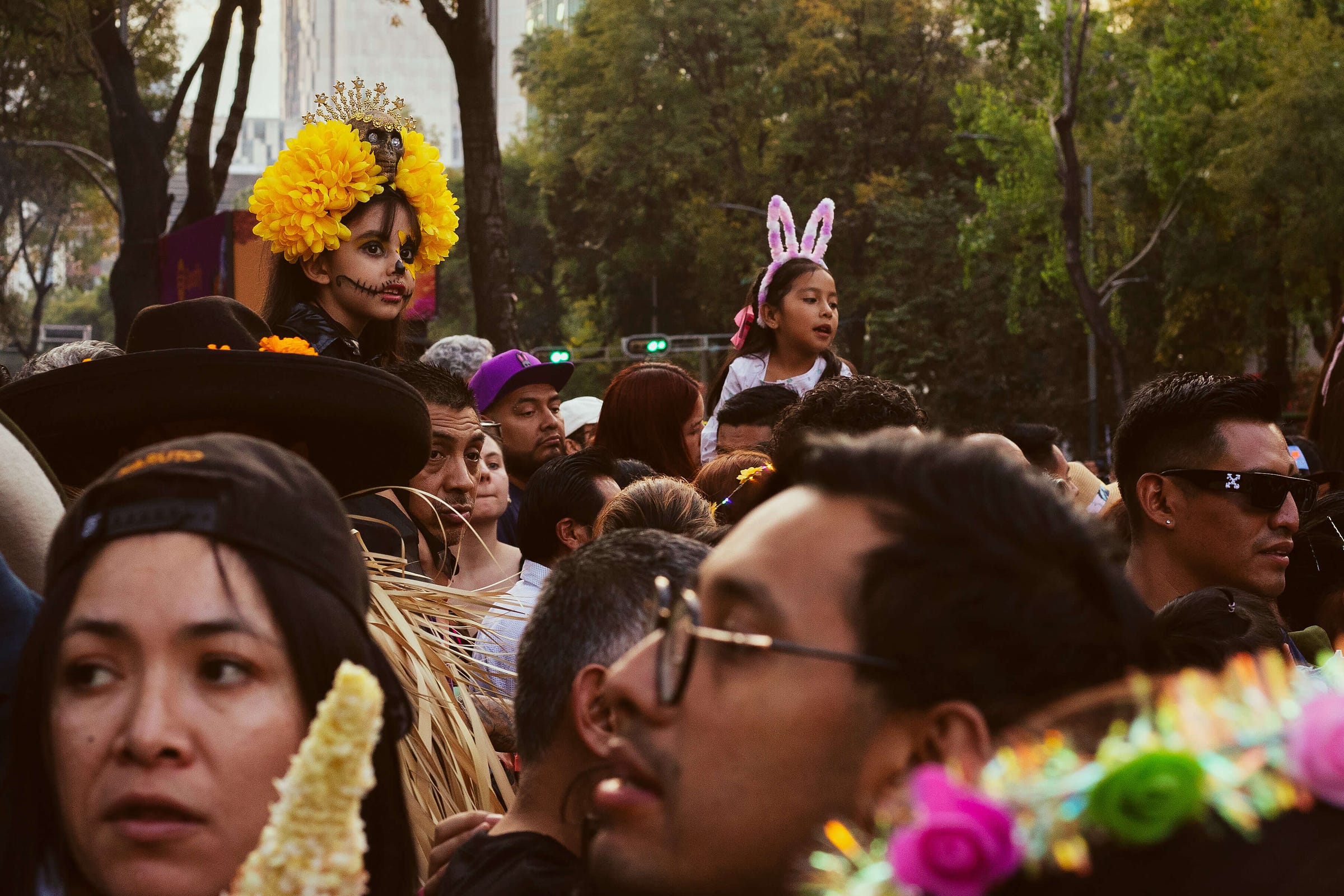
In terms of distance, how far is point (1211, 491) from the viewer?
4312 millimetres

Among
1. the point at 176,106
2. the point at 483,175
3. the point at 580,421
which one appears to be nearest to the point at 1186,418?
the point at 580,421

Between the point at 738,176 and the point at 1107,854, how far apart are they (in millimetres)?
39084

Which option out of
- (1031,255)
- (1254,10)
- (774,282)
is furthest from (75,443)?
(1031,255)

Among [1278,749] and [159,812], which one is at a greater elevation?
[1278,749]

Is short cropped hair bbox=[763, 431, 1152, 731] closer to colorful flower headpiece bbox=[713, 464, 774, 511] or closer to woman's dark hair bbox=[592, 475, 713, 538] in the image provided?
woman's dark hair bbox=[592, 475, 713, 538]

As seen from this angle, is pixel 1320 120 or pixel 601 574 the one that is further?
pixel 1320 120

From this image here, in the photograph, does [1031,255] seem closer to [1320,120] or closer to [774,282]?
[1320,120]

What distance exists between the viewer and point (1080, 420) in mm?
41062

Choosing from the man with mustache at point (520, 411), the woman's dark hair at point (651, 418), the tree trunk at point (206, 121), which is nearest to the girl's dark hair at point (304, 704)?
the woman's dark hair at point (651, 418)

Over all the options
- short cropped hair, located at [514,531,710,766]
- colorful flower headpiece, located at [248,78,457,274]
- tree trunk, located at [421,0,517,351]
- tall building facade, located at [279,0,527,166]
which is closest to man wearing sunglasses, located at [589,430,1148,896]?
short cropped hair, located at [514,531,710,766]

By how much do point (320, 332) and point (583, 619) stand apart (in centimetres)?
250

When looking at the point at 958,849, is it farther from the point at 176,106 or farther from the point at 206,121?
the point at 176,106

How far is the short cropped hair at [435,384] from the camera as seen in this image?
5.14 m

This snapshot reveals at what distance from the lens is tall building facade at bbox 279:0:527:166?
12412 centimetres
